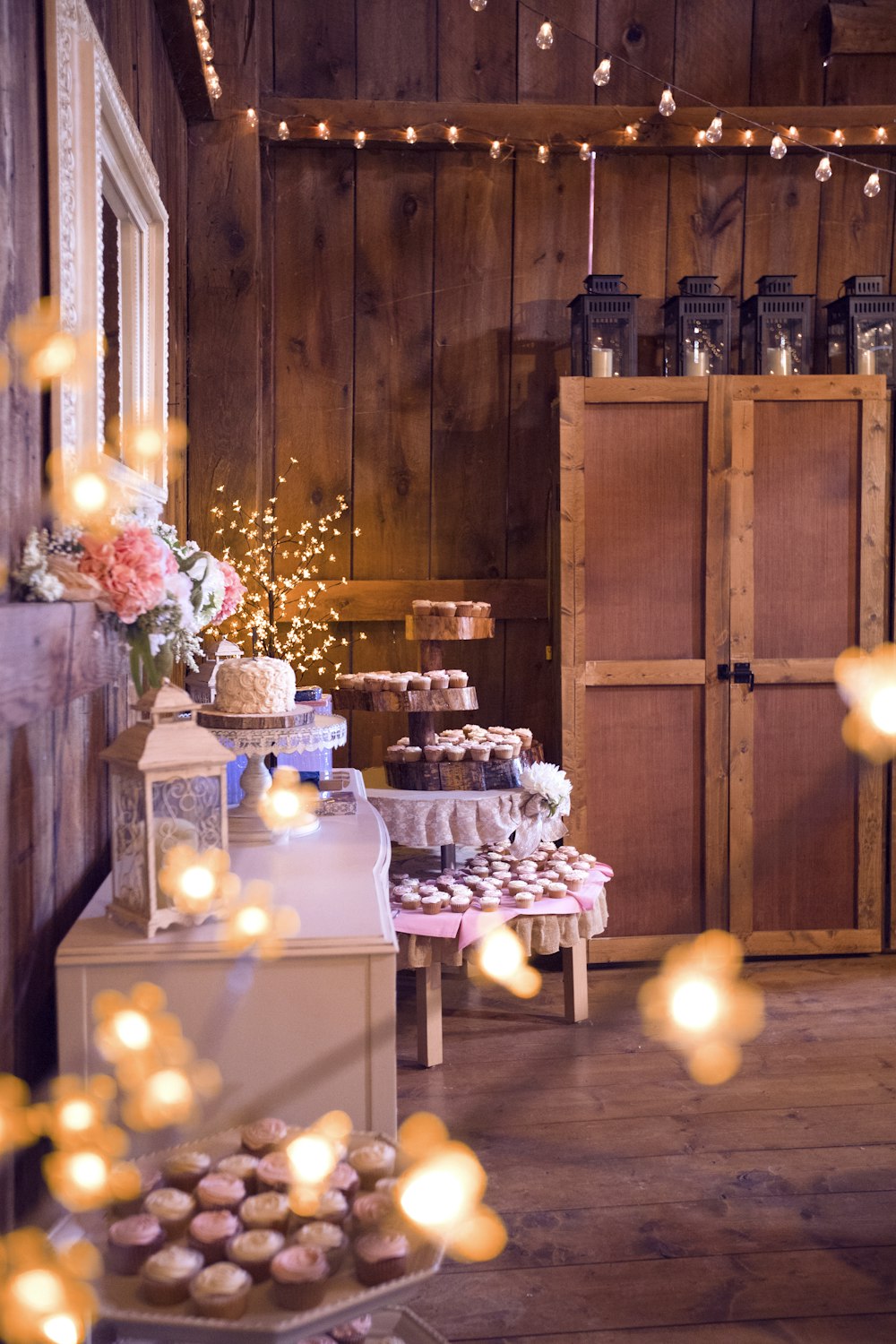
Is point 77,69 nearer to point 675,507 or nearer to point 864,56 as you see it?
point 675,507

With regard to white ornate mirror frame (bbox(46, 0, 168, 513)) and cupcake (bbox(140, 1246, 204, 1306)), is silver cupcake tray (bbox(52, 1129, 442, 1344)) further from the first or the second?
white ornate mirror frame (bbox(46, 0, 168, 513))

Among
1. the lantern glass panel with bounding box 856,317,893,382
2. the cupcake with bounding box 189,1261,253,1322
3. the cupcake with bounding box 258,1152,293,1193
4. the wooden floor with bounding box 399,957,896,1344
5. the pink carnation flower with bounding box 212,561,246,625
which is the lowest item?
the wooden floor with bounding box 399,957,896,1344

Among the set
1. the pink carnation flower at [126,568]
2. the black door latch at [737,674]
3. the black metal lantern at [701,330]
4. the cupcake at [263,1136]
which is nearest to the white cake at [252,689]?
the pink carnation flower at [126,568]

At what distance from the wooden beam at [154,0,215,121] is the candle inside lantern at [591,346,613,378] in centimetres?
138

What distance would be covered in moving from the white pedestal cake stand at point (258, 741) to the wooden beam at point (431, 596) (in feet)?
5.09

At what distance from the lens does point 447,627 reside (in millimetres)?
3000

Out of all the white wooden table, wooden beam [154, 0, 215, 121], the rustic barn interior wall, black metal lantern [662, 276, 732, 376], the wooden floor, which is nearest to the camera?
the white wooden table


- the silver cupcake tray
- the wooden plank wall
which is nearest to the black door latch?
the wooden plank wall

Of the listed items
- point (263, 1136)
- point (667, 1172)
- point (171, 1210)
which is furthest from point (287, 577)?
point (171, 1210)

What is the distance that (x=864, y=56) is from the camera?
3652mm

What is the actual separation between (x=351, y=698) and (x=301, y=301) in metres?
1.49

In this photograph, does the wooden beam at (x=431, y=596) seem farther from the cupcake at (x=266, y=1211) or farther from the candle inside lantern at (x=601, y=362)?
the cupcake at (x=266, y=1211)

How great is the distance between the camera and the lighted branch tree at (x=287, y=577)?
11.3 ft

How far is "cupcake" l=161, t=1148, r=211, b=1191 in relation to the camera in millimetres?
1195
